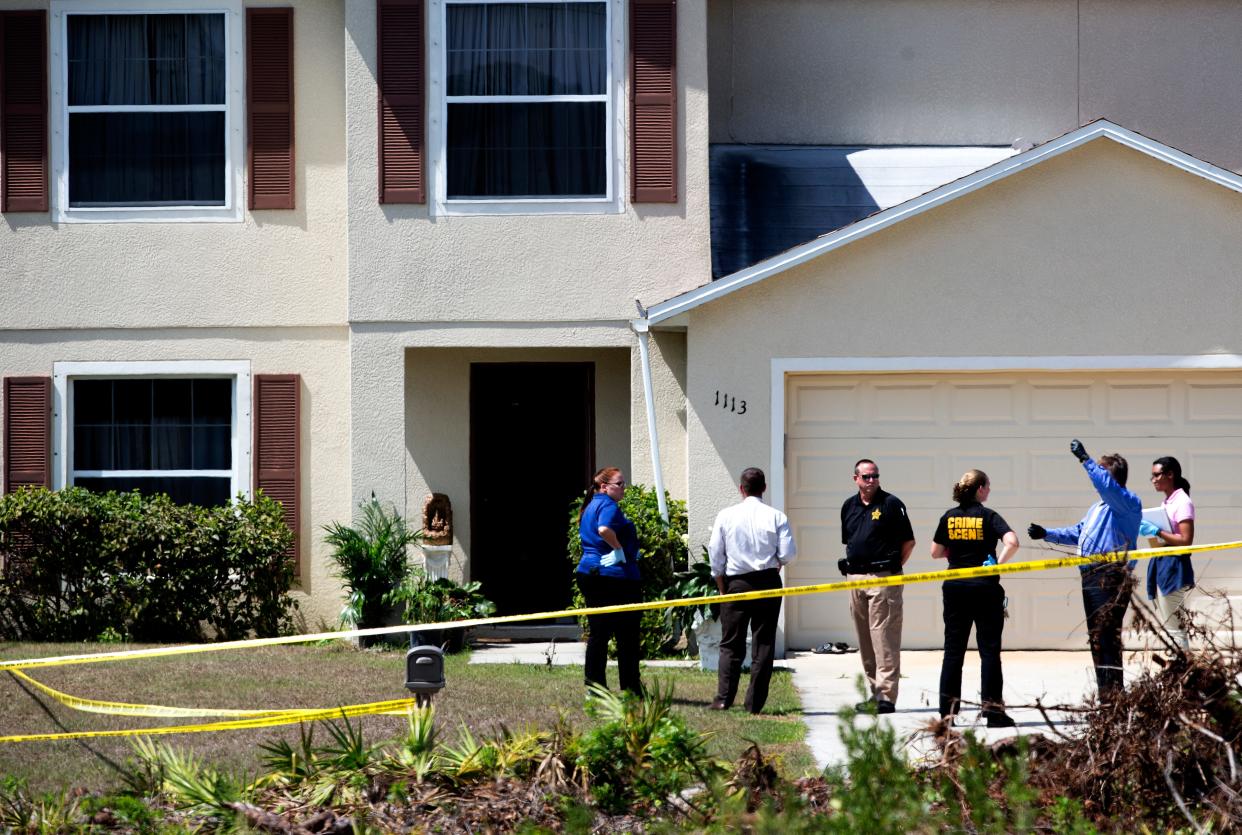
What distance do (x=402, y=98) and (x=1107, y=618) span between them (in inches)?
299

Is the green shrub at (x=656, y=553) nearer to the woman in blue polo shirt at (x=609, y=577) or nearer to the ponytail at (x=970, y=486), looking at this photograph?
the woman in blue polo shirt at (x=609, y=577)

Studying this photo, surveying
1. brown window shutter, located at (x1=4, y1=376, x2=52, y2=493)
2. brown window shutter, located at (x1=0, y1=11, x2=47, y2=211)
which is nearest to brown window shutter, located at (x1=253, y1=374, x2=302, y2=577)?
brown window shutter, located at (x1=4, y1=376, x2=52, y2=493)

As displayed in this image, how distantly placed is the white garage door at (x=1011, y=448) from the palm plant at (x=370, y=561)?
325 cm

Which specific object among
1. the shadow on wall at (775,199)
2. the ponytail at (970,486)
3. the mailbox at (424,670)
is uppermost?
the shadow on wall at (775,199)

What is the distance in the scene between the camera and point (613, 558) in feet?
32.5

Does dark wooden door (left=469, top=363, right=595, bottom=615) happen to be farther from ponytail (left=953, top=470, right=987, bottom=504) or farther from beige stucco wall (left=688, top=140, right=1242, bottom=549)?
ponytail (left=953, top=470, right=987, bottom=504)

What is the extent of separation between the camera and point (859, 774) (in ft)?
17.8

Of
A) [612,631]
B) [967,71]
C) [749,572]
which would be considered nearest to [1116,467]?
[749,572]

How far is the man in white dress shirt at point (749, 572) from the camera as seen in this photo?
9875 mm

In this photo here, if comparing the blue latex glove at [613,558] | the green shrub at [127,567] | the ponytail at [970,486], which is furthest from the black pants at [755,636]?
the green shrub at [127,567]

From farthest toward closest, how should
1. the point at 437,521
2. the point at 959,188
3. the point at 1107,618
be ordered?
the point at 437,521, the point at 959,188, the point at 1107,618

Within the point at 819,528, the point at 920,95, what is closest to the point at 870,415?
the point at 819,528

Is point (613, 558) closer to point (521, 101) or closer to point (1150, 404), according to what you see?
point (521, 101)

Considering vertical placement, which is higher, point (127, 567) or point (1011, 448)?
point (1011, 448)
